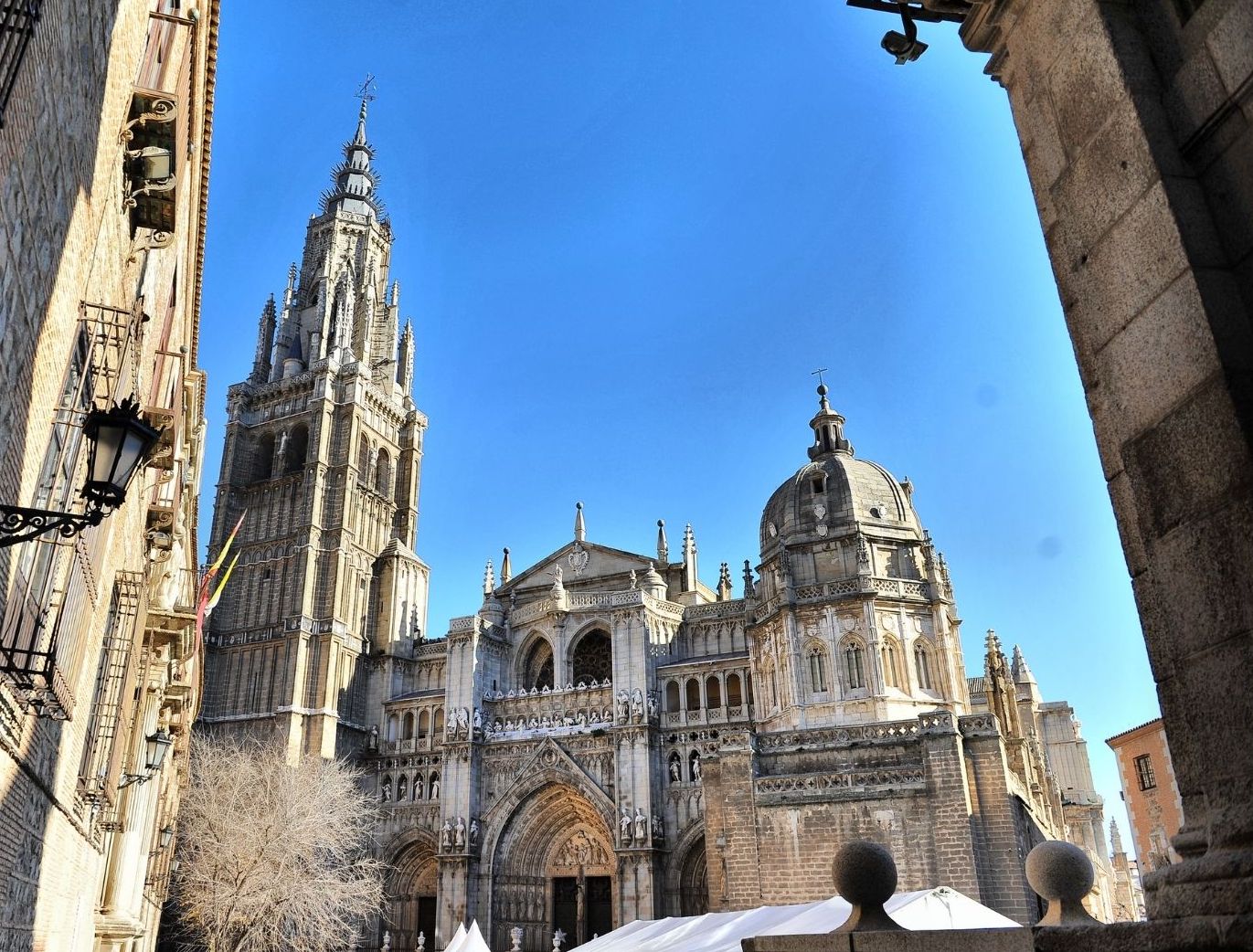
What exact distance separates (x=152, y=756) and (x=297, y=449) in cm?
3696

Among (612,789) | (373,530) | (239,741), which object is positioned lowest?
(612,789)

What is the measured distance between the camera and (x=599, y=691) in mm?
37000

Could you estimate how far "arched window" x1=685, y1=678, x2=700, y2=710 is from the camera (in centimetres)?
3569

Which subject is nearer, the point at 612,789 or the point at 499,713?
the point at 612,789

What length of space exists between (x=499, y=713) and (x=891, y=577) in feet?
57.8

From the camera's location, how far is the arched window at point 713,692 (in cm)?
3550

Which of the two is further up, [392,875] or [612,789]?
[612,789]

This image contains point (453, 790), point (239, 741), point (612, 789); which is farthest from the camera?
point (239, 741)

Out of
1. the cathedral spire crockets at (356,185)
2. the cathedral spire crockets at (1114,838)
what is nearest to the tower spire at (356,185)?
the cathedral spire crockets at (356,185)

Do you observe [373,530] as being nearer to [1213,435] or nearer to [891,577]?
[891,577]

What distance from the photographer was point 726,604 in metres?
37.7

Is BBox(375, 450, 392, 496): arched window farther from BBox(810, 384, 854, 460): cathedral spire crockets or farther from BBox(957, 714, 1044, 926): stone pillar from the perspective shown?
BBox(957, 714, 1044, 926): stone pillar

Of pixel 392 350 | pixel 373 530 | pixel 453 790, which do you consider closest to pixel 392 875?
pixel 453 790

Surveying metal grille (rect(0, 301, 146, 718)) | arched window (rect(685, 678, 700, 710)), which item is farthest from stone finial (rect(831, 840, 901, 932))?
arched window (rect(685, 678, 700, 710))
